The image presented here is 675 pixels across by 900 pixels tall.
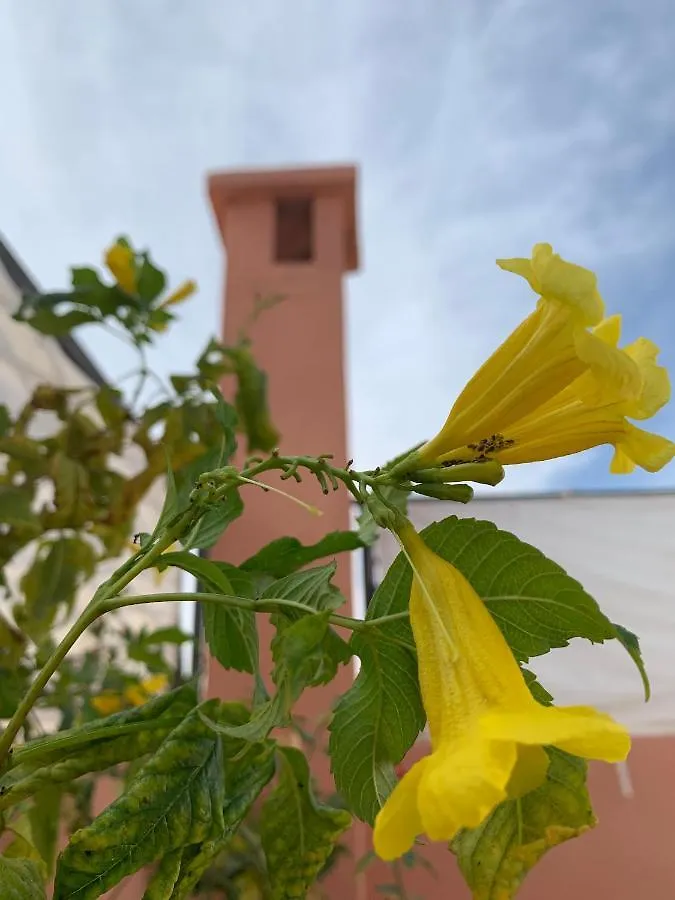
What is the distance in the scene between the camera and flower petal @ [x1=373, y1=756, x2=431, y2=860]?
0.83ft

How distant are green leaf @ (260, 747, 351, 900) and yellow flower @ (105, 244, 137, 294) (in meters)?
0.82

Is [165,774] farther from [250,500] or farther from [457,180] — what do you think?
[457,180]

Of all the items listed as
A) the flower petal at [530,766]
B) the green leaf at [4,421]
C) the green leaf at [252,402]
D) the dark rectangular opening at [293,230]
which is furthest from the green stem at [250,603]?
the dark rectangular opening at [293,230]

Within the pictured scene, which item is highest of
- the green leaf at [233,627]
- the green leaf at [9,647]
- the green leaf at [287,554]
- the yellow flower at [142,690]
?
the green leaf at [287,554]

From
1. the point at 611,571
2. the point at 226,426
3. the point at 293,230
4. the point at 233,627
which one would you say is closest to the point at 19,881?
the point at 233,627

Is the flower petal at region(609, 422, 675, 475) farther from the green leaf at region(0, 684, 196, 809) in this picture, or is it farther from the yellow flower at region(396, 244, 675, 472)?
the green leaf at region(0, 684, 196, 809)

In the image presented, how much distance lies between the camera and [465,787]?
9.3 inches

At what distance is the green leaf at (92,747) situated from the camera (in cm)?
38

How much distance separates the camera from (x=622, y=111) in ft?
5.29

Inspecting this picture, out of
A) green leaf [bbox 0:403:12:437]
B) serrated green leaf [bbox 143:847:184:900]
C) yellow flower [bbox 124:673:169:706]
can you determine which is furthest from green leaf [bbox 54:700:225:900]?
yellow flower [bbox 124:673:169:706]

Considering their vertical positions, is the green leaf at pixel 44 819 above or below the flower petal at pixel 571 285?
below

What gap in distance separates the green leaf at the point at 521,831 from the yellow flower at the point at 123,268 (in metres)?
0.93

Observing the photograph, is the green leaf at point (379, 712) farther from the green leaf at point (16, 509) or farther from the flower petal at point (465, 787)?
the green leaf at point (16, 509)

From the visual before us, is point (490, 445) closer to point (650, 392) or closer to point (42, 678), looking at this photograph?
point (650, 392)
